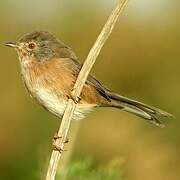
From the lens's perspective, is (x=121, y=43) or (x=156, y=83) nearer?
(x=156, y=83)

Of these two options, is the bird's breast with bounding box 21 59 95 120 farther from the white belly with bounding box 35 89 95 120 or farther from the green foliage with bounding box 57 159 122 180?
the green foliage with bounding box 57 159 122 180

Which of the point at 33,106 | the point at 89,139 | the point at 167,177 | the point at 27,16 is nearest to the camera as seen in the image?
the point at 167,177

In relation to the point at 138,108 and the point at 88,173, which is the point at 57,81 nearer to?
the point at 138,108

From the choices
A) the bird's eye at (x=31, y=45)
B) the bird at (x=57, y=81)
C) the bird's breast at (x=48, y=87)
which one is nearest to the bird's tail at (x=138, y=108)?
the bird at (x=57, y=81)

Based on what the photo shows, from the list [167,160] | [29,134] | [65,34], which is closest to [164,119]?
[167,160]

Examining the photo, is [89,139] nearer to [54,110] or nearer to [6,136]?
[6,136]

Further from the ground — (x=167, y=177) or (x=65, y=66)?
(x=167, y=177)

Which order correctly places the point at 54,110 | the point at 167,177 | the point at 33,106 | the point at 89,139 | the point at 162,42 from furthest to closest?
the point at 162,42
the point at 33,106
the point at 89,139
the point at 167,177
the point at 54,110
